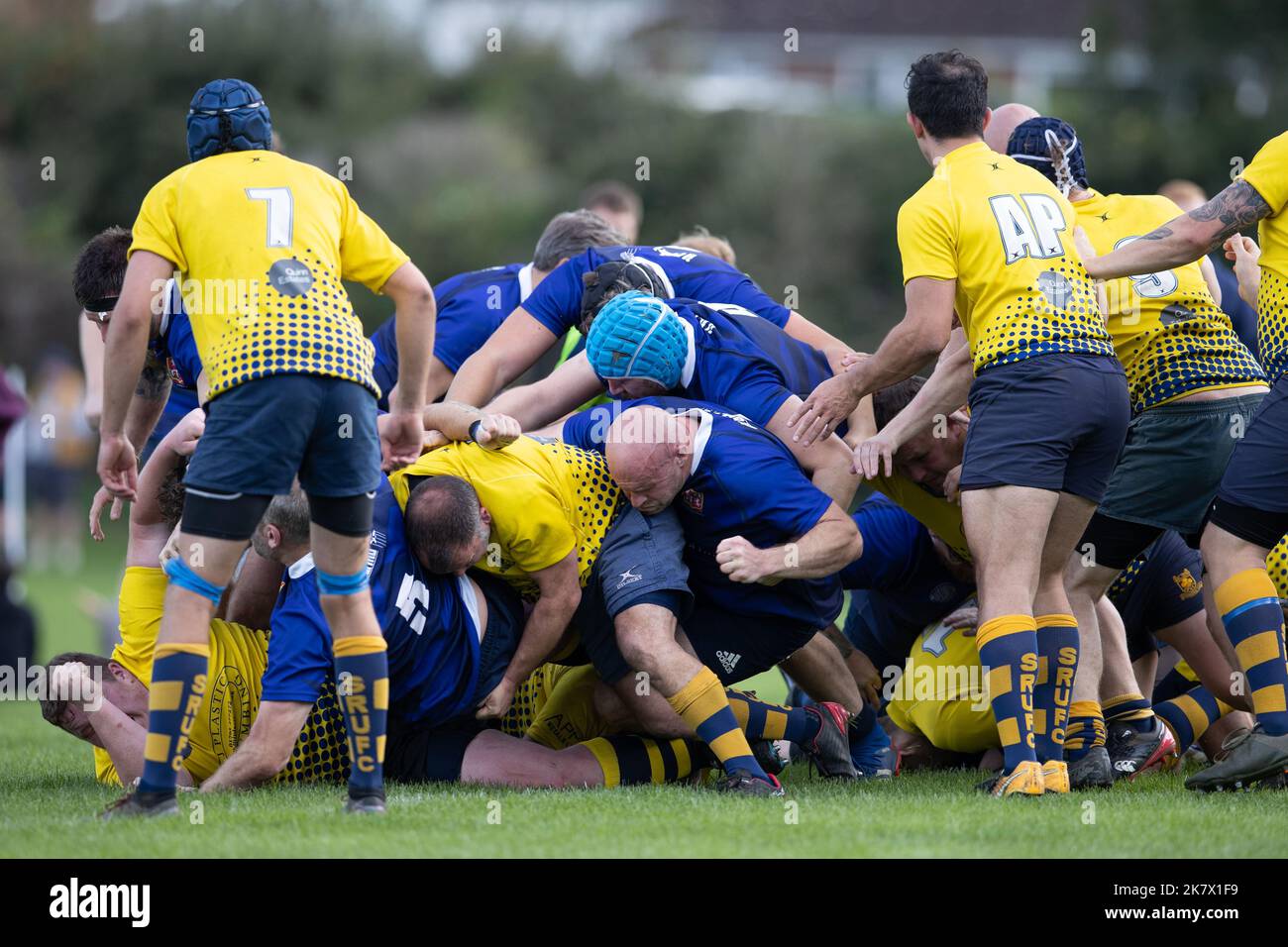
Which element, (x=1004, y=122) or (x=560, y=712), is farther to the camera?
(x=1004, y=122)

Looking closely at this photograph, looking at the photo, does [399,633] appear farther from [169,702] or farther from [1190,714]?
[1190,714]

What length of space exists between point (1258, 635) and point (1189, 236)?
1.36m

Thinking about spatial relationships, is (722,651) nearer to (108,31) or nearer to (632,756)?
(632,756)

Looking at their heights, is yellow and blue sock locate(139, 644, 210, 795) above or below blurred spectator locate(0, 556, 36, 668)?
above

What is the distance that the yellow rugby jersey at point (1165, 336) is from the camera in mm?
6062

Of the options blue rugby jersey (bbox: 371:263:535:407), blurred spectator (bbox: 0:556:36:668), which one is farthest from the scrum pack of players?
blurred spectator (bbox: 0:556:36:668)

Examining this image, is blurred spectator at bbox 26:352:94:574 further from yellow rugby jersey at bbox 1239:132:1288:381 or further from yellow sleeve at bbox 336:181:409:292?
yellow rugby jersey at bbox 1239:132:1288:381

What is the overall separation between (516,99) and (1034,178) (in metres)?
25.6

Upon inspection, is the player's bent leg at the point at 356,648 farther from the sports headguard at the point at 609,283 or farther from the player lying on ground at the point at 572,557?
the sports headguard at the point at 609,283

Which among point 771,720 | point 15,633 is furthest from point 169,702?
point 15,633

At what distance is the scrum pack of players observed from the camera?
4582mm

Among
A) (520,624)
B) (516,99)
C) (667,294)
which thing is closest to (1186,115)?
(516,99)

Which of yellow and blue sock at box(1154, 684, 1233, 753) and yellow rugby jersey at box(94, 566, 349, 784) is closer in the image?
yellow rugby jersey at box(94, 566, 349, 784)

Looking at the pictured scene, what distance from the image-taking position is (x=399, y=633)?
216 inches
